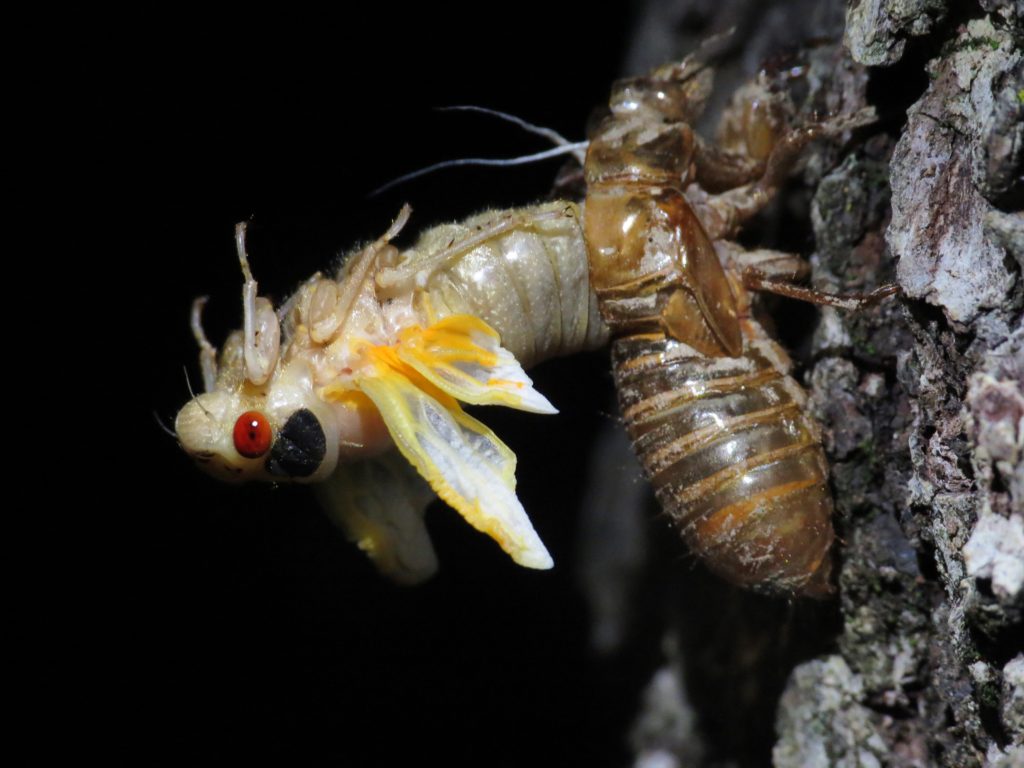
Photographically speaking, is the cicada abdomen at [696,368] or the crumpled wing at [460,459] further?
the cicada abdomen at [696,368]

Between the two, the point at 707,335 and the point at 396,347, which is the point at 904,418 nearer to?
the point at 707,335

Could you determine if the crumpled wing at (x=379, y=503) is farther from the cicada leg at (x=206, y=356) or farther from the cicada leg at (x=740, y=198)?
the cicada leg at (x=740, y=198)

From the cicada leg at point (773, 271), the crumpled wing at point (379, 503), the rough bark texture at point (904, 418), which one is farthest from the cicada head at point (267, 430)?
the rough bark texture at point (904, 418)

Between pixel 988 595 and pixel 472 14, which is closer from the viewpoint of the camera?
pixel 988 595

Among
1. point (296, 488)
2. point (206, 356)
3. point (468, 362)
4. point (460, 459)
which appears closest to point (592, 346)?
point (468, 362)

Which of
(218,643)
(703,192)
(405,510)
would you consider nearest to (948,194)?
(703,192)

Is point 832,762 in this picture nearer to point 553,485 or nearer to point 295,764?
point 553,485

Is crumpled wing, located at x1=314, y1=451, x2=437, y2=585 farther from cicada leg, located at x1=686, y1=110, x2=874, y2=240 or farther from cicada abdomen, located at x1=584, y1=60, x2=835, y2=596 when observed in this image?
cicada leg, located at x1=686, y1=110, x2=874, y2=240
